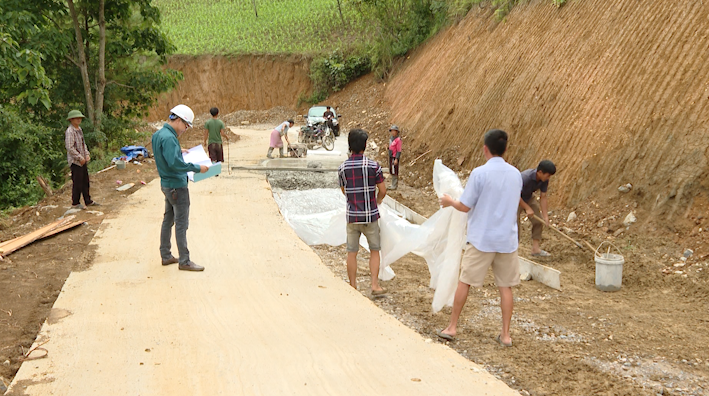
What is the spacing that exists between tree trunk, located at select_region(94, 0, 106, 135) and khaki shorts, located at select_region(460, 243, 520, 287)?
13.9 meters

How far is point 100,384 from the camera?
13.5ft

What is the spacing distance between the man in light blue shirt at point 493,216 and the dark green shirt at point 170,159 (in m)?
2.75

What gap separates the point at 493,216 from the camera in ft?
16.7

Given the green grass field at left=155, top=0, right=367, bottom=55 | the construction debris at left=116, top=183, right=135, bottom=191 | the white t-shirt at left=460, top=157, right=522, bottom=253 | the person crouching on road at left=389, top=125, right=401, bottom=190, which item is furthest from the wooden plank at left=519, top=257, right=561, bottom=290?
the green grass field at left=155, top=0, right=367, bottom=55

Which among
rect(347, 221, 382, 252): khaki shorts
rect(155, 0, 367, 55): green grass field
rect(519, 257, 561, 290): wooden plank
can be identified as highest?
rect(155, 0, 367, 55): green grass field

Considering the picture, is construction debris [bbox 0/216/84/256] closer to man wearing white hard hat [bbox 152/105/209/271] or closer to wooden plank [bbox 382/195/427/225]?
man wearing white hard hat [bbox 152/105/209/271]

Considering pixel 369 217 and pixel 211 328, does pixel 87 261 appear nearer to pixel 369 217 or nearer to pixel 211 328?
pixel 211 328

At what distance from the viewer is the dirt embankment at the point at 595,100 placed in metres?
9.33

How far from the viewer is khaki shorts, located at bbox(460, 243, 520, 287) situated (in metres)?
5.20

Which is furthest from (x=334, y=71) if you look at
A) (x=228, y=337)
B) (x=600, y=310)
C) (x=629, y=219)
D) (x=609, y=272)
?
(x=228, y=337)

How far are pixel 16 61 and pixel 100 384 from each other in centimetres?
511

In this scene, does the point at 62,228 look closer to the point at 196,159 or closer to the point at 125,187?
the point at 196,159

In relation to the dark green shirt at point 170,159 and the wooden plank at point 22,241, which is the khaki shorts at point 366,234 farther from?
the wooden plank at point 22,241

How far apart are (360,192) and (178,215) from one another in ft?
6.35
